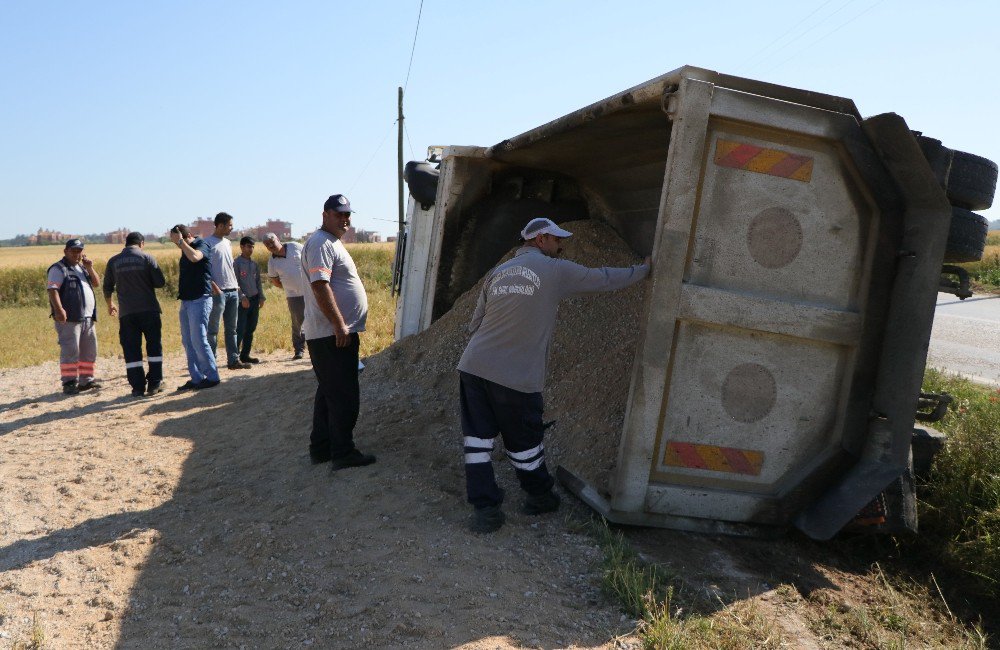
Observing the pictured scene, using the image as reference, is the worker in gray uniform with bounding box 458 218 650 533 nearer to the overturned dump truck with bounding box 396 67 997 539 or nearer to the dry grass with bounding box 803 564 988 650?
the overturned dump truck with bounding box 396 67 997 539

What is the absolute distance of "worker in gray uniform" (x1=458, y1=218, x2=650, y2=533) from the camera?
3760mm

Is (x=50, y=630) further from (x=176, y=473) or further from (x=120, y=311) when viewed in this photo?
(x=120, y=311)

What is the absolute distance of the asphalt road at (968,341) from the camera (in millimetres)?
8852

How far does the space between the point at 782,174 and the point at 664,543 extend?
1.83m

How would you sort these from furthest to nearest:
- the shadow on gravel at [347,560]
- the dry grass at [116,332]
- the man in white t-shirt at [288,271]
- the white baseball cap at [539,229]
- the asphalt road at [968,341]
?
the dry grass at [116,332] → the asphalt road at [968,341] → the man in white t-shirt at [288,271] → the white baseball cap at [539,229] → the shadow on gravel at [347,560]

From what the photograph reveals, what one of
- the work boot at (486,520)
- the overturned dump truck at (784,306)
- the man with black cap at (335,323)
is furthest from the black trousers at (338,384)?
the overturned dump truck at (784,306)

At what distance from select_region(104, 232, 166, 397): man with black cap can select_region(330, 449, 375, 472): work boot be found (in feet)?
12.6

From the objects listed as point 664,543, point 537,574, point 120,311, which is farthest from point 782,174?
point 120,311

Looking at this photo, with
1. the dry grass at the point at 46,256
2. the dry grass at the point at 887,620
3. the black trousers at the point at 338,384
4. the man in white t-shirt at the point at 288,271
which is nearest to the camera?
the dry grass at the point at 887,620

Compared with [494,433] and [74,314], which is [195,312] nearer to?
[74,314]

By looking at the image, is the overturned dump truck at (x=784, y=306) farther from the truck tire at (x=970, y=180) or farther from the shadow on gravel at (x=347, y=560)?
the shadow on gravel at (x=347, y=560)

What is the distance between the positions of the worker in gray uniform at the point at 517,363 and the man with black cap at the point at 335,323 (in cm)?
100

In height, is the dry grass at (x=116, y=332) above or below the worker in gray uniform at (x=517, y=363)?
below

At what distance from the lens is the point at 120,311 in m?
7.50
